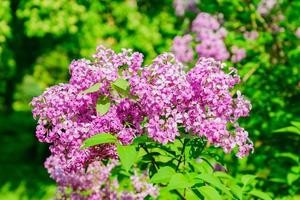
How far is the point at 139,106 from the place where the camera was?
9.83 ft

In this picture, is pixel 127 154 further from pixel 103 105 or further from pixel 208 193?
pixel 208 193

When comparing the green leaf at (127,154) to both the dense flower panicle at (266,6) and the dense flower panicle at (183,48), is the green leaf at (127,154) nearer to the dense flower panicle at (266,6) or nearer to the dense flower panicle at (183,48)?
the dense flower panicle at (183,48)

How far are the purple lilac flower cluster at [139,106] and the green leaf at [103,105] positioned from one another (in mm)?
24

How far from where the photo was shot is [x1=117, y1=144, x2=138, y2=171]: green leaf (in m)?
2.62

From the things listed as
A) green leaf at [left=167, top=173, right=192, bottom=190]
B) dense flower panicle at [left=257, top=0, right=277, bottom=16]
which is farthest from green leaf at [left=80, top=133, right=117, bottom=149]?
dense flower panicle at [left=257, top=0, right=277, bottom=16]

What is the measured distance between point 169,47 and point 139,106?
12.8 feet

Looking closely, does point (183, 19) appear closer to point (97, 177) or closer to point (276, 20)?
point (276, 20)

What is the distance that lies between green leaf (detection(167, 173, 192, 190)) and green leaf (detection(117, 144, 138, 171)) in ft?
0.73

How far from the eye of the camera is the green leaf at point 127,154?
8.58ft

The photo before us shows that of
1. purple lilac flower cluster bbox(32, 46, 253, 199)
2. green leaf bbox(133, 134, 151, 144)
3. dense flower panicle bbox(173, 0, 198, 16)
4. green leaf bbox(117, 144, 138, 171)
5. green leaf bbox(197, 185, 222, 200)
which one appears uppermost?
dense flower panicle bbox(173, 0, 198, 16)

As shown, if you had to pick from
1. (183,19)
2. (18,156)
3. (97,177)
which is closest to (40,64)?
(18,156)

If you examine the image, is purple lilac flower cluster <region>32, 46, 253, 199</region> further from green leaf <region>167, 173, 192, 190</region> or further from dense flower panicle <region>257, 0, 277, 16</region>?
dense flower panicle <region>257, 0, 277, 16</region>

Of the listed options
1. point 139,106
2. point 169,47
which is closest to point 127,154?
point 139,106

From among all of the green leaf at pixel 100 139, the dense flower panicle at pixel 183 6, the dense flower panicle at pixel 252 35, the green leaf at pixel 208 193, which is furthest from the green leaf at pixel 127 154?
the dense flower panicle at pixel 183 6
